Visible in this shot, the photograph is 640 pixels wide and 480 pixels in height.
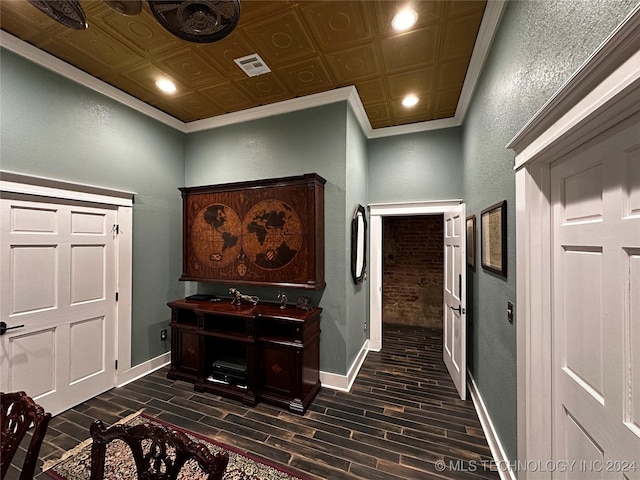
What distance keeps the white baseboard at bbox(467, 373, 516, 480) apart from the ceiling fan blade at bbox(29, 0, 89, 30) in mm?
3639

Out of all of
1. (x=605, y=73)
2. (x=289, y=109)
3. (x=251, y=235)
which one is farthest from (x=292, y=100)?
(x=605, y=73)

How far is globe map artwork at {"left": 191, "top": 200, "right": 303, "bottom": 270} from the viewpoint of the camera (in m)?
2.74

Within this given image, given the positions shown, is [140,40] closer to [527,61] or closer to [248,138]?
[248,138]

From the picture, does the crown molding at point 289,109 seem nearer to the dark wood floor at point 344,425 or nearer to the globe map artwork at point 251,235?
the globe map artwork at point 251,235

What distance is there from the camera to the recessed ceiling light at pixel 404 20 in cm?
185

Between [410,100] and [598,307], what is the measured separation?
2.73 metres

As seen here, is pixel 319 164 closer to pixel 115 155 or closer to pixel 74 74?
pixel 115 155

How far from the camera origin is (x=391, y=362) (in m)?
3.39

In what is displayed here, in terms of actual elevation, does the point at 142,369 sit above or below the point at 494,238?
below

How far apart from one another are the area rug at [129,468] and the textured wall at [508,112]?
1.55 m

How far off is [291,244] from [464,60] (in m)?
2.41

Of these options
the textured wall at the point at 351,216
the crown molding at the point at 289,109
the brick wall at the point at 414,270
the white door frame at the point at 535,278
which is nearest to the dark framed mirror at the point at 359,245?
the textured wall at the point at 351,216

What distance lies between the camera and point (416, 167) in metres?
3.54

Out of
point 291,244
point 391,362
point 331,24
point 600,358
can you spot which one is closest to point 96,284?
point 291,244
